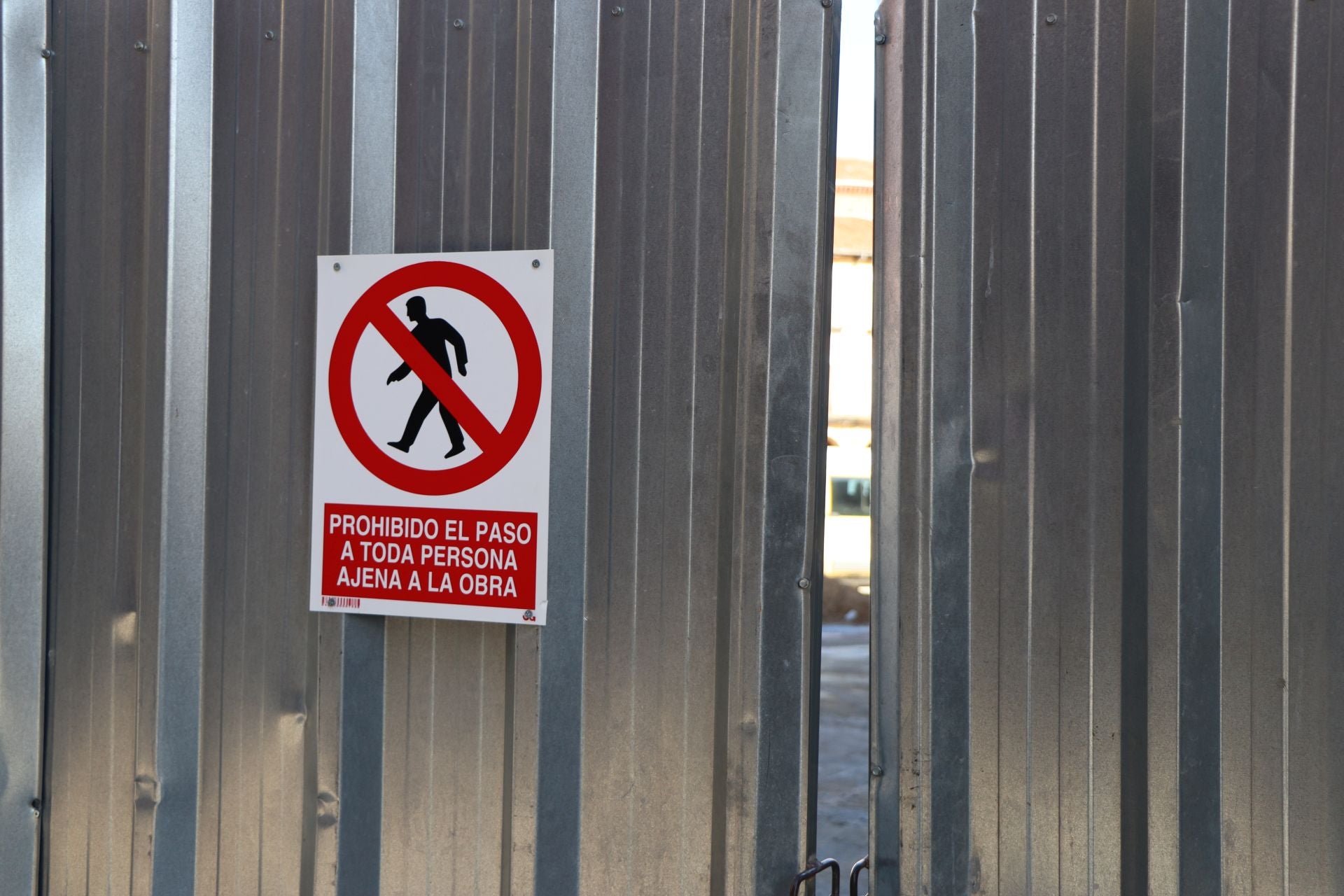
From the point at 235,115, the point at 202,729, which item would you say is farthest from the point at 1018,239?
the point at 202,729

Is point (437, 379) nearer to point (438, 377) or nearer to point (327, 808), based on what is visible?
point (438, 377)

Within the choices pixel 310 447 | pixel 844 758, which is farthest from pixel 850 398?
pixel 310 447

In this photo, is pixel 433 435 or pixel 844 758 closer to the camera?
pixel 433 435

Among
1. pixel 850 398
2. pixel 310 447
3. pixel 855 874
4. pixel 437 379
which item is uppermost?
pixel 850 398

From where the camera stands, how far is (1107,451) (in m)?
1.82

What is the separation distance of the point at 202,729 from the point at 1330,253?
2276 millimetres

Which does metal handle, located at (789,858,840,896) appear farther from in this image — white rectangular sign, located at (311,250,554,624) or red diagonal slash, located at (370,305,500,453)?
red diagonal slash, located at (370,305,500,453)

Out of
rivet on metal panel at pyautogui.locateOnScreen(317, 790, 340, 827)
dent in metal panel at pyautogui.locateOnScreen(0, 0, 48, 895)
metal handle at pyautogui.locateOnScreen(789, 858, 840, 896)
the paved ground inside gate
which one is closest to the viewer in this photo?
metal handle at pyautogui.locateOnScreen(789, 858, 840, 896)

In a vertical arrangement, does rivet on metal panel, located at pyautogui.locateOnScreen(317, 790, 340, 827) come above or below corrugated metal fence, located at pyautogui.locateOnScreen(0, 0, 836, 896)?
below

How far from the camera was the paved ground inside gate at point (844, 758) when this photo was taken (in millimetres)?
6227

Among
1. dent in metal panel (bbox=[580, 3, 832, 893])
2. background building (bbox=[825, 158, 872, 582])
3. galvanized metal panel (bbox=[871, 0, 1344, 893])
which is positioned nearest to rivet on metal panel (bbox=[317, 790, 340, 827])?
dent in metal panel (bbox=[580, 3, 832, 893])

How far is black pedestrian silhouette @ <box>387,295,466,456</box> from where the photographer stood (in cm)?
208

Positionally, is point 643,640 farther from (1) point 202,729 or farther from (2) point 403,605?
(1) point 202,729

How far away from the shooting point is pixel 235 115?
7.30 feet
